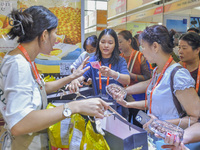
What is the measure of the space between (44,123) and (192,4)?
102 inches

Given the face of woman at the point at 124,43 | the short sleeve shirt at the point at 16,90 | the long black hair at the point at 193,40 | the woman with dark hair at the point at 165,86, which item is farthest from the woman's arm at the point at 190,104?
the face of woman at the point at 124,43

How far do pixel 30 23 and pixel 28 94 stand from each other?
1.52ft

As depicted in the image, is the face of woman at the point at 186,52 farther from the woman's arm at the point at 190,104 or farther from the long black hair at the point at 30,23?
the long black hair at the point at 30,23

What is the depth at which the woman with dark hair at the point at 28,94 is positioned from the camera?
99cm

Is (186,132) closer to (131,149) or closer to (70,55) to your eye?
(131,149)

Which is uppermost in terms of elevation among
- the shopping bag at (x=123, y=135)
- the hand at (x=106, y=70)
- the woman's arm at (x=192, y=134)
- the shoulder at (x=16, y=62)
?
the shoulder at (x=16, y=62)

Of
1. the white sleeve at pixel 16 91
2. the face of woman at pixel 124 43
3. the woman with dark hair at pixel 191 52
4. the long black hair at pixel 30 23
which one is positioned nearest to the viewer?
the white sleeve at pixel 16 91

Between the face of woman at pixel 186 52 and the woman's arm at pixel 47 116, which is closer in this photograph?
the woman's arm at pixel 47 116

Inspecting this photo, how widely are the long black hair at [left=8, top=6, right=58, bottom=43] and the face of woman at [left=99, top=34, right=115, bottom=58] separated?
1146 mm

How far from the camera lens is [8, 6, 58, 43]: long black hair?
1208 mm

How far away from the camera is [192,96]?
1.45 metres

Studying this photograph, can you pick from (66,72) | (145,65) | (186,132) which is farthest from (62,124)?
(145,65)

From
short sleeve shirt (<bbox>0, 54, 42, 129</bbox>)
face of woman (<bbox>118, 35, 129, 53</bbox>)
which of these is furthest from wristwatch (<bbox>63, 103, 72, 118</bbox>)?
face of woman (<bbox>118, 35, 129, 53</bbox>)

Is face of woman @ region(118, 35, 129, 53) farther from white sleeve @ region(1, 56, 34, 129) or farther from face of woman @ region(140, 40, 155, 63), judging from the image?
white sleeve @ region(1, 56, 34, 129)
